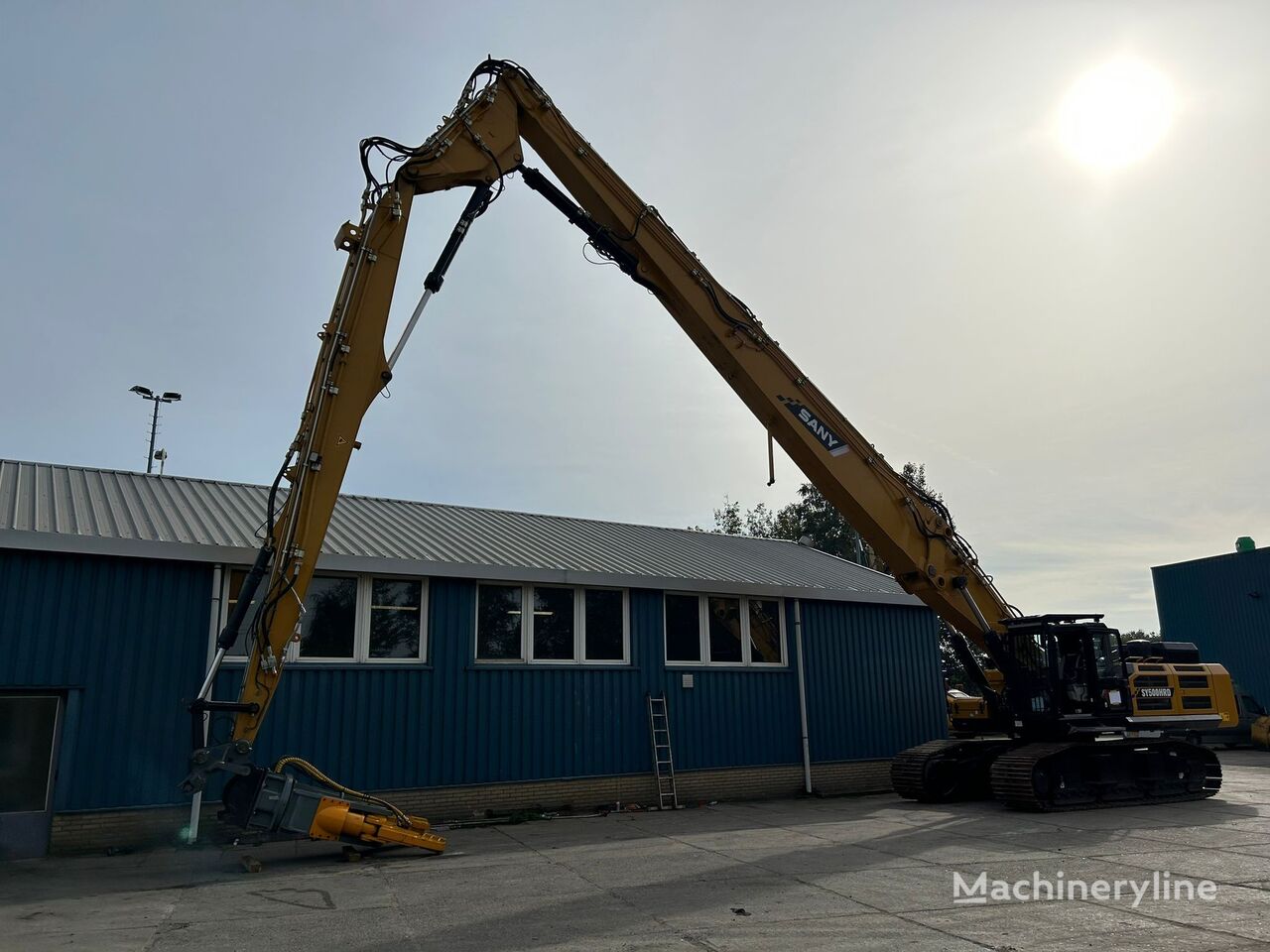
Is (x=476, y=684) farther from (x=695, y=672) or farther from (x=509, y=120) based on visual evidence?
(x=509, y=120)

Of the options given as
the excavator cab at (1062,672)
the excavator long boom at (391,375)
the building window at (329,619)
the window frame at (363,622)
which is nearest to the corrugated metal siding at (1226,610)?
the excavator cab at (1062,672)

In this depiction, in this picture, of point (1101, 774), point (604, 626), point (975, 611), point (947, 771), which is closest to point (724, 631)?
point (604, 626)

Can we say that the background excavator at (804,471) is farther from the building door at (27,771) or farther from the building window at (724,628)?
the building window at (724,628)

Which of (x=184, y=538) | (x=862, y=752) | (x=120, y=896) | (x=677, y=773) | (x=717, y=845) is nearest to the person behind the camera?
(x=120, y=896)

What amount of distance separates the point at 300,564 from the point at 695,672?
8.17 metres

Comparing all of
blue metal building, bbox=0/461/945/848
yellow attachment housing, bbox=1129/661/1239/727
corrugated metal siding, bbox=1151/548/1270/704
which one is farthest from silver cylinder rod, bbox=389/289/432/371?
corrugated metal siding, bbox=1151/548/1270/704

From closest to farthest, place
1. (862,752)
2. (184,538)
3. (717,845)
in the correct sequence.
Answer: (717,845), (184,538), (862,752)

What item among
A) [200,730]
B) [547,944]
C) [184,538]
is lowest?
[547,944]

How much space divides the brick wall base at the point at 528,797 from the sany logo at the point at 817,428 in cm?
591

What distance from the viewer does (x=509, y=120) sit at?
10.7m

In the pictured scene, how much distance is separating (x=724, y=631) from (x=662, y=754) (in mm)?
2460

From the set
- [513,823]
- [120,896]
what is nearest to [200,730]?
[120,896]

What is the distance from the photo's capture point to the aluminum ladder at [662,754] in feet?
47.3

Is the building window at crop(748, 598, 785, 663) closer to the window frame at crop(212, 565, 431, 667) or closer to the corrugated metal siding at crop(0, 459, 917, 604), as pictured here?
the corrugated metal siding at crop(0, 459, 917, 604)
